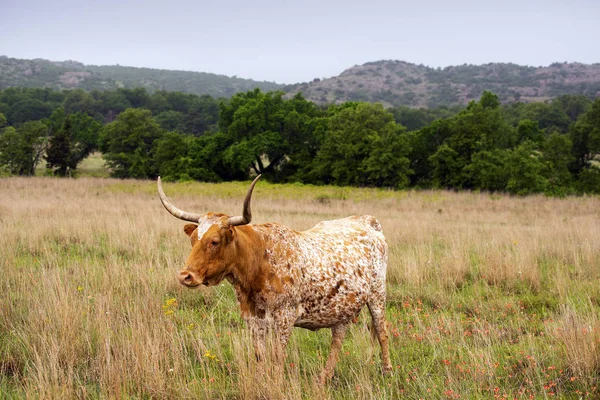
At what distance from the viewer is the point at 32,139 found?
4259 centimetres

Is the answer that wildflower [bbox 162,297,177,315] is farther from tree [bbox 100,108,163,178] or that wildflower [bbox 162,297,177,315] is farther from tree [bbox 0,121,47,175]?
tree [bbox 0,121,47,175]

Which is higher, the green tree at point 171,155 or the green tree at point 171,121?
the green tree at point 171,121

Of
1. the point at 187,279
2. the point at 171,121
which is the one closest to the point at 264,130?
the point at 171,121

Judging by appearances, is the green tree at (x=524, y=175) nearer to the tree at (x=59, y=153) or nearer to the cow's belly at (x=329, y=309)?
the cow's belly at (x=329, y=309)

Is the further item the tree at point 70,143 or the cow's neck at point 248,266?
the tree at point 70,143

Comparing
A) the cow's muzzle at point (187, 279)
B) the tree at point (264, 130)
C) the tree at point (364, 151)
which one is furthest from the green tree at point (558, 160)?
the cow's muzzle at point (187, 279)

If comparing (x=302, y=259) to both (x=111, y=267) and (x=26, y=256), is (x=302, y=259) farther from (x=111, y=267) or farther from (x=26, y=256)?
Result: (x=26, y=256)

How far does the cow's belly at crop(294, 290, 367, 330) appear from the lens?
13.4 feet

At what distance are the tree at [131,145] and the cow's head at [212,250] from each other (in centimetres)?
4295

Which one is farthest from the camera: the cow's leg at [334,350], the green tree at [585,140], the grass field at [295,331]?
the green tree at [585,140]

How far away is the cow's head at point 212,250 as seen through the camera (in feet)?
11.5

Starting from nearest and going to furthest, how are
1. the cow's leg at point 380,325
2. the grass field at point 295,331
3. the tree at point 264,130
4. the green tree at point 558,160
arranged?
the grass field at point 295,331 < the cow's leg at point 380,325 < the green tree at point 558,160 < the tree at point 264,130

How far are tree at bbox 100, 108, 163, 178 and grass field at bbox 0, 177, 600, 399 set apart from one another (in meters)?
32.6

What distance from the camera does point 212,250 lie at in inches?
142
